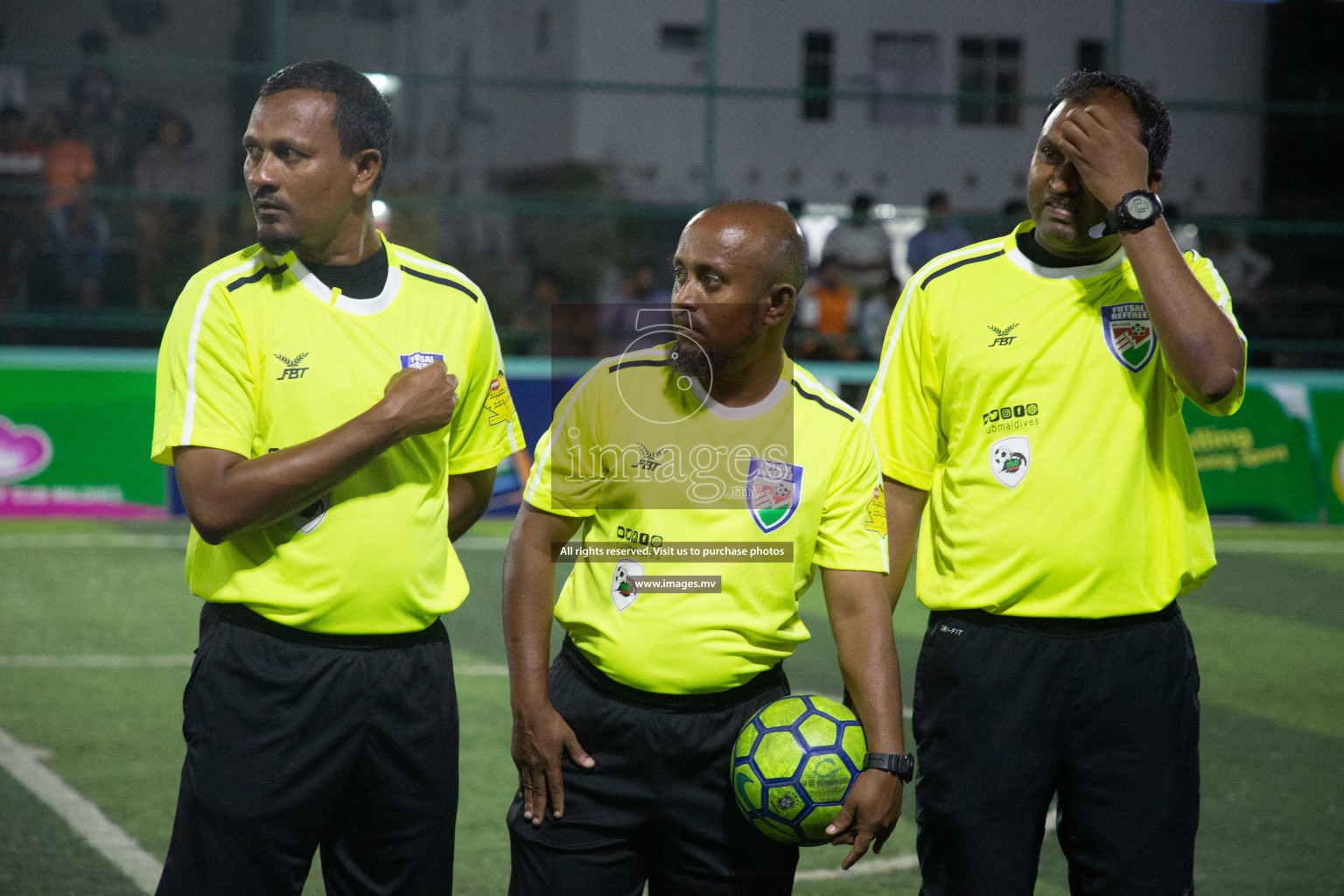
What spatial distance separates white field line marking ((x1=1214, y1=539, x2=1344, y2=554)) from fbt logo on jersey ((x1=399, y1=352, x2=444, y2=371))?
9.55m

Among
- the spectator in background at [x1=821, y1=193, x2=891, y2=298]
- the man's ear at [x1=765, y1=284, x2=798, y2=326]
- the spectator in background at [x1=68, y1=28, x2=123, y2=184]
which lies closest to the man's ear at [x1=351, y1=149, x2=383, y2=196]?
the man's ear at [x1=765, y1=284, x2=798, y2=326]

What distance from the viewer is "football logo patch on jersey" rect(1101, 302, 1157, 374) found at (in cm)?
309

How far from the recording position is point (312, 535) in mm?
2918

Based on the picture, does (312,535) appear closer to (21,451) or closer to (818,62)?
(21,451)

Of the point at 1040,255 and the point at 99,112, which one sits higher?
the point at 99,112

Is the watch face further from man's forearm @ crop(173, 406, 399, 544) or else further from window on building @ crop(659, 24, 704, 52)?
window on building @ crop(659, 24, 704, 52)

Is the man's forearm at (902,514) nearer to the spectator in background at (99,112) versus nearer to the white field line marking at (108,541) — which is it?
the white field line marking at (108,541)

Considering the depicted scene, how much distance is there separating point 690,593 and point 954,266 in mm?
1013

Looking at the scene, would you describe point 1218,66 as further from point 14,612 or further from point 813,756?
point 813,756

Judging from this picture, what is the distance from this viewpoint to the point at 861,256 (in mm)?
14984

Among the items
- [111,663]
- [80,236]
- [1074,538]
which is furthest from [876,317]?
[1074,538]

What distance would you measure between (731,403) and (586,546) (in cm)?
42

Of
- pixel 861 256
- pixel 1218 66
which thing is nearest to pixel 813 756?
pixel 861 256

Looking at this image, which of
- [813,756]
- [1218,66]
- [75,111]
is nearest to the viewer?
[813,756]
